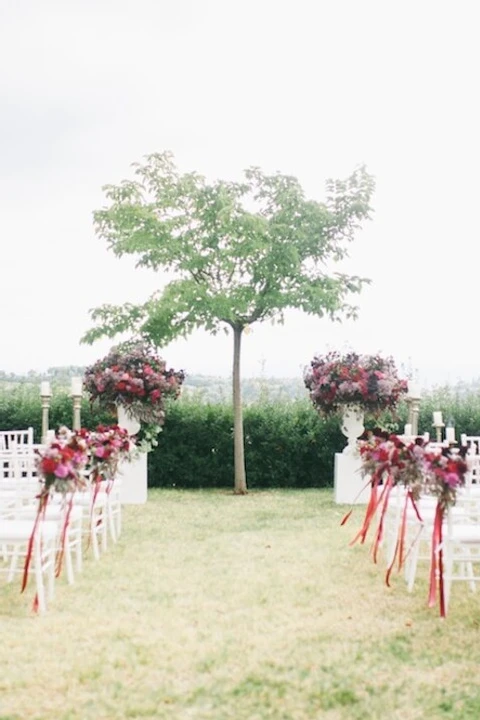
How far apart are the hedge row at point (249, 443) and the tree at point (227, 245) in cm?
75

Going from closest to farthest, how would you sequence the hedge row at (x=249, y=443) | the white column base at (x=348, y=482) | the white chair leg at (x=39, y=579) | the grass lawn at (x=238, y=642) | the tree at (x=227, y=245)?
1. the grass lawn at (x=238, y=642)
2. the white chair leg at (x=39, y=579)
3. the white column base at (x=348, y=482)
4. the tree at (x=227, y=245)
5. the hedge row at (x=249, y=443)

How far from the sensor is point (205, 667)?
4312 mm

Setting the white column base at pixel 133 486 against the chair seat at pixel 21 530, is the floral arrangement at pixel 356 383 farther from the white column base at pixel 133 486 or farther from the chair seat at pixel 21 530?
the chair seat at pixel 21 530

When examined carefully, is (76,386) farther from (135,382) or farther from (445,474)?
(445,474)

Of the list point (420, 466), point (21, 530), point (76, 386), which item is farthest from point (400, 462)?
point (76, 386)

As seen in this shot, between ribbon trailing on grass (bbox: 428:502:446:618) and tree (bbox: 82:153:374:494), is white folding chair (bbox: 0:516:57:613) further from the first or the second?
tree (bbox: 82:153:374:494)

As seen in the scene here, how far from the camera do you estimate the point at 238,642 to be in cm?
473

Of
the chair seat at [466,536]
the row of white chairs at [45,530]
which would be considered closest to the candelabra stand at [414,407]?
the row of white chairs at [45,530]

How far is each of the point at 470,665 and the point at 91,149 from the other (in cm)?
963

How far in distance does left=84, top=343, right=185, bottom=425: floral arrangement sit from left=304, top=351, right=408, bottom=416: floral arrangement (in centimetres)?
191

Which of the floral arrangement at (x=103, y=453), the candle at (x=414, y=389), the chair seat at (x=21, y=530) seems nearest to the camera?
the chair seat at (x=21, y=530)

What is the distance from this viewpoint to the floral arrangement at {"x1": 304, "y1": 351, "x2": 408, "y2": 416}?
35.0 ft

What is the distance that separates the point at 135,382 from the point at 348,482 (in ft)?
10.1

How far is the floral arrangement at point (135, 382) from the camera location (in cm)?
1078
